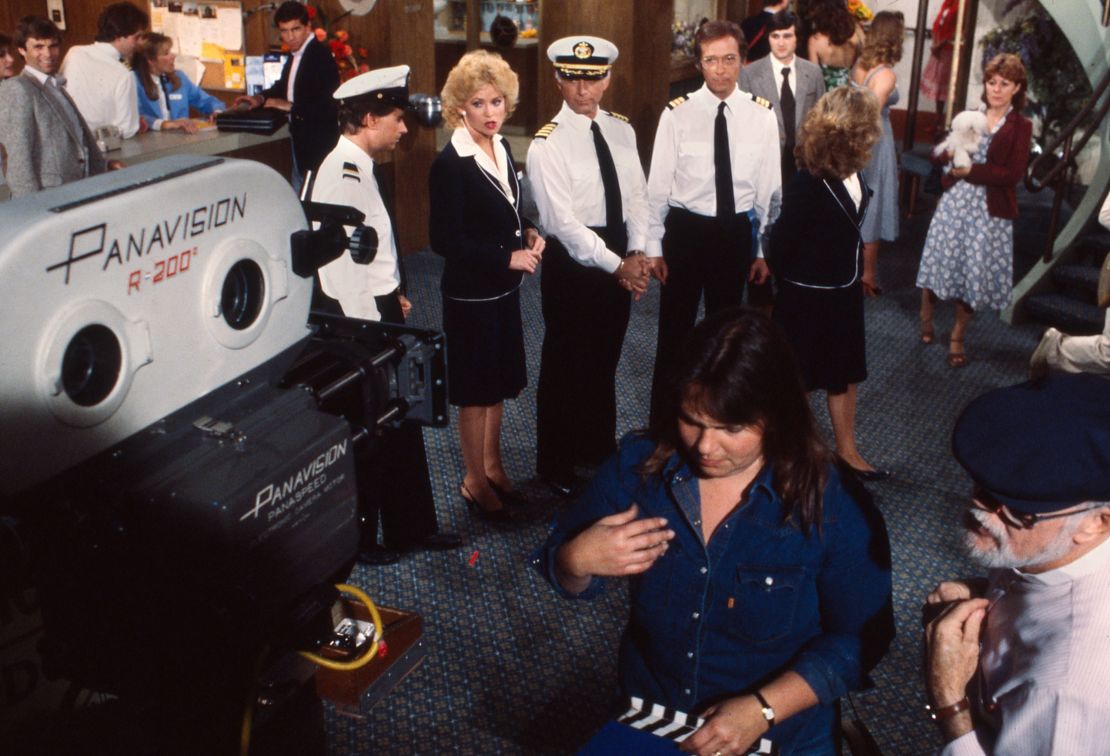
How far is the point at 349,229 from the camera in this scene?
2965 millimetres

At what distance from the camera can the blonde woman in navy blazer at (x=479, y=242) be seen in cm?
333

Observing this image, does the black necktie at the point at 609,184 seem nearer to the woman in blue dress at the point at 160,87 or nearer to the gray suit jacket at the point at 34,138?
the gray suit jacket at the point at 34,138

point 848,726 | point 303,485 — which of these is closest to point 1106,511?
point 848,726

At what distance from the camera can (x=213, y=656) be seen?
4.13ft

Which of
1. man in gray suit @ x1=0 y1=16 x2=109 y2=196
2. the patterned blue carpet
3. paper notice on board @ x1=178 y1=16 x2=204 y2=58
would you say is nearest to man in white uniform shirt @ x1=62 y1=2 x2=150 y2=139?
man in gray suit @ x1=0 y1=16 x2=109 y2=196

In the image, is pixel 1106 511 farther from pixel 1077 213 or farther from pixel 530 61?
pixel 530 61

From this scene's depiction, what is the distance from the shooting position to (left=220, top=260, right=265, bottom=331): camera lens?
1.48m

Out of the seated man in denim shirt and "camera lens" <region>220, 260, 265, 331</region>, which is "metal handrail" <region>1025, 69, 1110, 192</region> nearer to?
the seated man in denim shirt

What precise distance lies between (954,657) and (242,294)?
1098mm

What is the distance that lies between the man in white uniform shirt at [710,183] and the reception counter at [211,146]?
229cm

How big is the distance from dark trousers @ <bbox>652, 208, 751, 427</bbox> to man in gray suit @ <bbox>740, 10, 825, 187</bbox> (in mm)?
1373

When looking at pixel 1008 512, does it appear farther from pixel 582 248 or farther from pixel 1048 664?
pixel 582 248

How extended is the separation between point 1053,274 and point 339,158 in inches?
165

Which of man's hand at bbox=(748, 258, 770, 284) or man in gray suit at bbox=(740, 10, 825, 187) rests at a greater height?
man in gray suit at bbox=(740, 10, 825, 187)
